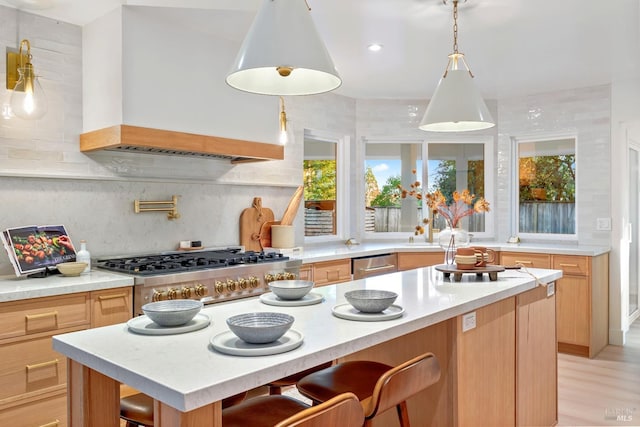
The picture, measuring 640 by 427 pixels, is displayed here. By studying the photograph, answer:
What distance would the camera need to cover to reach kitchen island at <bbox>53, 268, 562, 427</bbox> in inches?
46.0

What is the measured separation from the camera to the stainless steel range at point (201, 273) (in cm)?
279

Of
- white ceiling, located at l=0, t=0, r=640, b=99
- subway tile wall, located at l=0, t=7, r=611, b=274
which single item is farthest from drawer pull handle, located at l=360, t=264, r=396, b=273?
white ceiling, located at l=0, t=0, r=640, b=99

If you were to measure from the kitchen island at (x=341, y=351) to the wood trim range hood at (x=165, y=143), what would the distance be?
144 cm

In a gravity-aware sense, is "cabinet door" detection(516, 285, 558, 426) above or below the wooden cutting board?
below

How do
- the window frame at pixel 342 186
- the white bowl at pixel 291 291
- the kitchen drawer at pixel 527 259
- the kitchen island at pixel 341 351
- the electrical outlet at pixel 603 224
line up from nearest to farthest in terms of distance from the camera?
the kitchen island at pixel 341 351
the white bowl at pixel 291 291
the kitchen drawer at pixel 527 259
the electrical outlet at pixel 603 224
the window frame at pixel 342 186

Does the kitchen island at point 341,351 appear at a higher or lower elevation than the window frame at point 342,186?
lower

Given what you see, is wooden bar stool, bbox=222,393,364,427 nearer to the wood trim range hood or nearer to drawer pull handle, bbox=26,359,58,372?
drawer pull handle, bbox=26,359,58,372

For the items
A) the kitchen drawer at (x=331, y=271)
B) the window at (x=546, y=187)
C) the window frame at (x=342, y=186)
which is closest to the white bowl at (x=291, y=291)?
the kitchen drawer at (x=331, y=271)

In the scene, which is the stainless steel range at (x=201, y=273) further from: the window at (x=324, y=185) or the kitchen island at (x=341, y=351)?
the window at (x=324, y=185)

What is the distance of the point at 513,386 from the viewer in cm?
246

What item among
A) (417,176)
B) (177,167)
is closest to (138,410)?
(177,167)

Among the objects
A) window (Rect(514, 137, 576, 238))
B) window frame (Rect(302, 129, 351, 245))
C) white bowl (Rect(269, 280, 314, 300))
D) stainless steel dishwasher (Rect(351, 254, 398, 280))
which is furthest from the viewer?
window frame (Rect(302, 129, 351, 245))

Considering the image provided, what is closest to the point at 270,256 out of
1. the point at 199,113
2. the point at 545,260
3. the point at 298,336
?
the point at 199,113

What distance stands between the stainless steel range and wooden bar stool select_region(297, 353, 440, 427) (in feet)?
3.89
